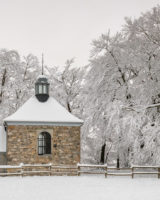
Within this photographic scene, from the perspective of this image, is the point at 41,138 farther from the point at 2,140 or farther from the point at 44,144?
the point at 2,140

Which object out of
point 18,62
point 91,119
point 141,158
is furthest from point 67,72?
point 141,158

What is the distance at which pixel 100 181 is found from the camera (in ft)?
62.3

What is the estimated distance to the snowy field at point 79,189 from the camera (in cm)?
1395

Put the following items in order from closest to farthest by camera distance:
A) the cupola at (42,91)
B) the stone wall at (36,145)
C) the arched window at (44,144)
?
the stone wall at (36,145) < the arched window at (44,144) < the cupola at (42,91)

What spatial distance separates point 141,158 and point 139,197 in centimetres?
774

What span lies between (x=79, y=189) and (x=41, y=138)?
7815 mm

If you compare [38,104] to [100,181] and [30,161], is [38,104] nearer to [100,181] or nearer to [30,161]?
[30,161]

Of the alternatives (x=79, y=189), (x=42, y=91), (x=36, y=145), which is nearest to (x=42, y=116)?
(x=36, y=145)

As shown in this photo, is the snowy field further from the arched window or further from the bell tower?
the bell tower

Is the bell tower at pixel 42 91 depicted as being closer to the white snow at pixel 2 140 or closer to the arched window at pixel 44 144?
the arched window at pixel 44 144

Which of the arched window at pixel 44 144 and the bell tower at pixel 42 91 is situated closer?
the arched window at pixel 44 144

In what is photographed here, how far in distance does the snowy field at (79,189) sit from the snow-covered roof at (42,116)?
4336mm

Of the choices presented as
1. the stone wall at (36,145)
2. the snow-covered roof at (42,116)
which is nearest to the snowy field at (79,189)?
the stone wall at (36,145)

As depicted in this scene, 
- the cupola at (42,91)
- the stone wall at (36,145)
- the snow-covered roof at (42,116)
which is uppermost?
the cupola at (42,91)
